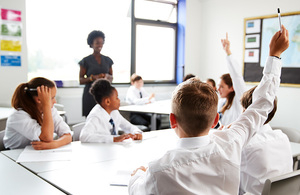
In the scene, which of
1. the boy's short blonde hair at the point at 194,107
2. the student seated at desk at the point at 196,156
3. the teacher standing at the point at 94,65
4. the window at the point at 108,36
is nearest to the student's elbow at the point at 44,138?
the student seated at desk at the point at 196,156

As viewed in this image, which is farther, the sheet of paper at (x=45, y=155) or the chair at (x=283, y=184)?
the sheet of paper at (x=45, y=155)

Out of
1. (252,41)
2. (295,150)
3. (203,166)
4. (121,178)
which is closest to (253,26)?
(252,41)

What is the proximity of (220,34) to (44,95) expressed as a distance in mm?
5447

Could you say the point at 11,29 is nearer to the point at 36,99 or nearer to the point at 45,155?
the point at 36,99

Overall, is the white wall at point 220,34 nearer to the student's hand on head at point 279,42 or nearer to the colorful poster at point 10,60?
the colorful poster at point 10,60

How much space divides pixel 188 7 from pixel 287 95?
9.98ft

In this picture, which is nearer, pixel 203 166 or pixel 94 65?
pixel 203 166

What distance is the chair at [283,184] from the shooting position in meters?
1.22

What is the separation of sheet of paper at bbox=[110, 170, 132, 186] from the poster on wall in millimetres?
3620

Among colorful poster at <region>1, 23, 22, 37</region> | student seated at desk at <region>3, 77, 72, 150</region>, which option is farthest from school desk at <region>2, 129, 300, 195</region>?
colorful poster at <region>1, 23, 22, 37</region>

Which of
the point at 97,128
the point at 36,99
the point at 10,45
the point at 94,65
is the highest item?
the point at 10,45

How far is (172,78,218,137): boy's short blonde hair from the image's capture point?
1095 millimetres

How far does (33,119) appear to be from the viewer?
2113mm

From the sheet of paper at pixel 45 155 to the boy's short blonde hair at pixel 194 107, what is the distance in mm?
978
